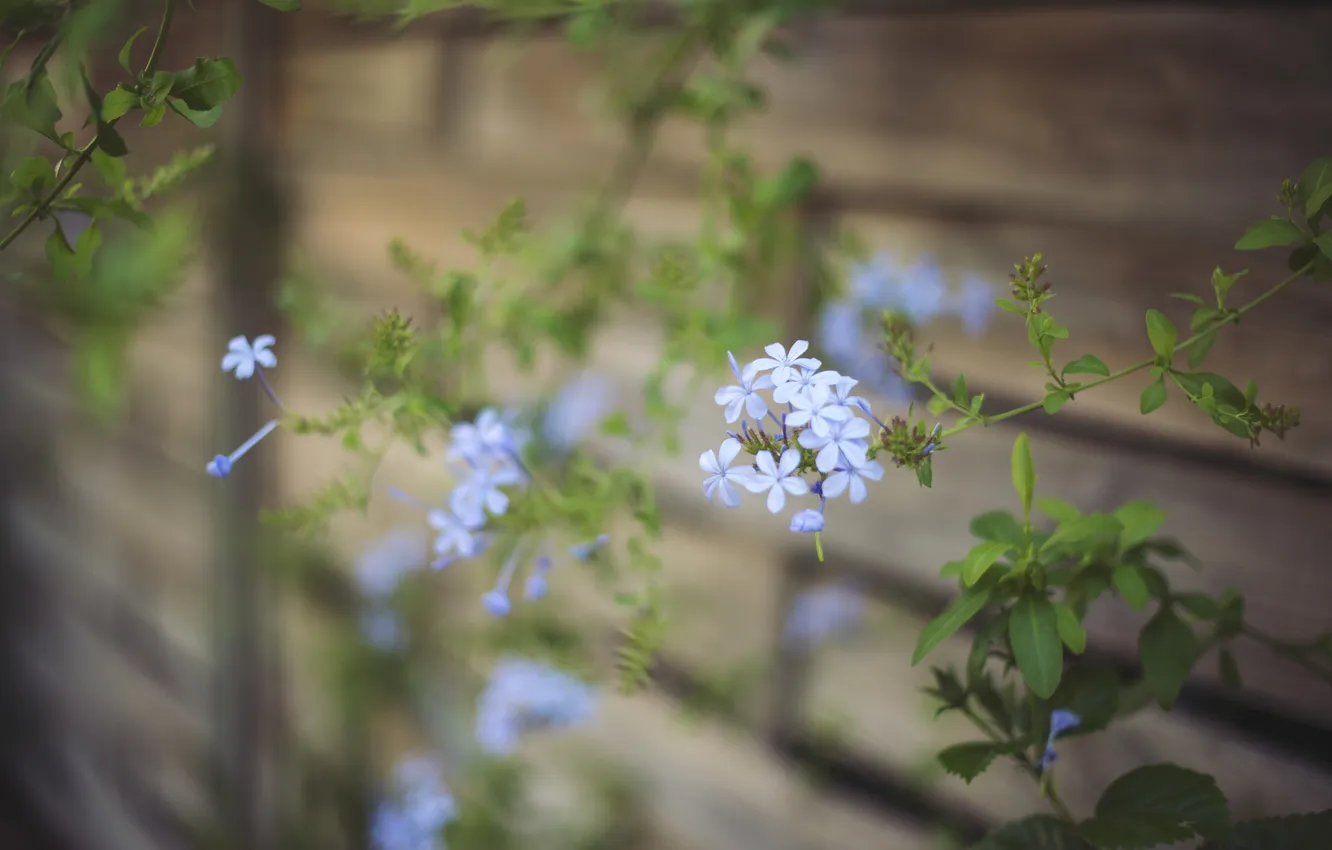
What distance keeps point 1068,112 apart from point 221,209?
4.79 ft

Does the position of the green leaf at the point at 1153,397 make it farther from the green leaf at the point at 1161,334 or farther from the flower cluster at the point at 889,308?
the flower cluster at the point at 889,308

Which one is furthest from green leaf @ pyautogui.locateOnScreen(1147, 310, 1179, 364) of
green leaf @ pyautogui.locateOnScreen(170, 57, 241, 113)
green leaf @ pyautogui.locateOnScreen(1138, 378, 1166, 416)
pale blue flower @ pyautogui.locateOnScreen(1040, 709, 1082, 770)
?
green leaf @ pyautogui.locateOnScreen(170, 57, 241, 113)

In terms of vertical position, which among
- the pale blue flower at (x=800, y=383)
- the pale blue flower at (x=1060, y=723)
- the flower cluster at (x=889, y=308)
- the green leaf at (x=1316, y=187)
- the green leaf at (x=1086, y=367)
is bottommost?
the pale blue flower at (x=1060, y=723)

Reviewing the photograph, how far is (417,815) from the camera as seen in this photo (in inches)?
50.4

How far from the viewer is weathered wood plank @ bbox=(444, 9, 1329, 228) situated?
75cm

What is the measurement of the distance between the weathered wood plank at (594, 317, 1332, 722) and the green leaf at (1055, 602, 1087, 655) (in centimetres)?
34

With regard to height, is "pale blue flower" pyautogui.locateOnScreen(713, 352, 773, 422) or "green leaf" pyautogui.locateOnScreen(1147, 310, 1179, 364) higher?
"green leaf" pyautogui.locateOnScreen(1147, 310, 1179, 364)

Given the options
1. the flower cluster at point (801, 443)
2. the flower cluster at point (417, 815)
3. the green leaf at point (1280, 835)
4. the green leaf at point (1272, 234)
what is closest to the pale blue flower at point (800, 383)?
the flower cluster at point (801, 443)

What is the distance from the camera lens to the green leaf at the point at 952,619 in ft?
1.78

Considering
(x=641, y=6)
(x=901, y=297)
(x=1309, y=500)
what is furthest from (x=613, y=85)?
(x=1309, y=500)

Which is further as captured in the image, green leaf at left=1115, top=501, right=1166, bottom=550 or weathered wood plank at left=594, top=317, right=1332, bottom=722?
weathered wood plank at left=594, top=317, right=1332, bottom=722

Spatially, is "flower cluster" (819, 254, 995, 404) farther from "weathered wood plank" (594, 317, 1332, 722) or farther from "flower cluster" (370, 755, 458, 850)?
"flower cluster" (370, 755, 458, 850)

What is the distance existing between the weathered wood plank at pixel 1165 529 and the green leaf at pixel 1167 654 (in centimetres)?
23

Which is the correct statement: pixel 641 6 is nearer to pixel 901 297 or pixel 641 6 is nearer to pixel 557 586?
pixel 901 297
